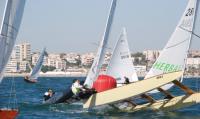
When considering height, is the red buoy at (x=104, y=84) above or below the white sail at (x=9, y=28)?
below

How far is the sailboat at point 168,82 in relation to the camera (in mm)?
22125

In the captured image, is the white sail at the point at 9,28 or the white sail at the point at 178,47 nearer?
the white sail at the point at 9,28

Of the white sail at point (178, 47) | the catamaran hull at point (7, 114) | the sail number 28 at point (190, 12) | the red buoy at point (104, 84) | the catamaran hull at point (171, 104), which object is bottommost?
the catamaran hull at point (171, 104)

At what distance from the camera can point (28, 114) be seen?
23.8 m

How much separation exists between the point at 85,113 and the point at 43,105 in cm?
435

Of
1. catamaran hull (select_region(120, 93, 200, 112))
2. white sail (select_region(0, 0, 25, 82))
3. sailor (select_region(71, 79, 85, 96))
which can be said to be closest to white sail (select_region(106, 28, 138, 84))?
catamaran hull (select_region(120, 93, 200, 112))

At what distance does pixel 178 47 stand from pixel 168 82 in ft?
16.0

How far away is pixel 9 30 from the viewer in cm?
1487

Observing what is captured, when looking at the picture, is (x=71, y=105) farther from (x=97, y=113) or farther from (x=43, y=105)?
(x=97, y=113)

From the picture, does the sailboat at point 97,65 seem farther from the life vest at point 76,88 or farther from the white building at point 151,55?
the white building at point 151,55

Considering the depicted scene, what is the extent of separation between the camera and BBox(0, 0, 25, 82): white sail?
14.6m

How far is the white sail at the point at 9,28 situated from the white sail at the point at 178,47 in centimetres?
1208

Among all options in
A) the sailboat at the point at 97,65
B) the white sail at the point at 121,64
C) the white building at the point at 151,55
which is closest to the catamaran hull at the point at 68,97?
the sailboat at the point at 97,65

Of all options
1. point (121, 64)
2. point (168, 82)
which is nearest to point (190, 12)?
point (121, 64)
